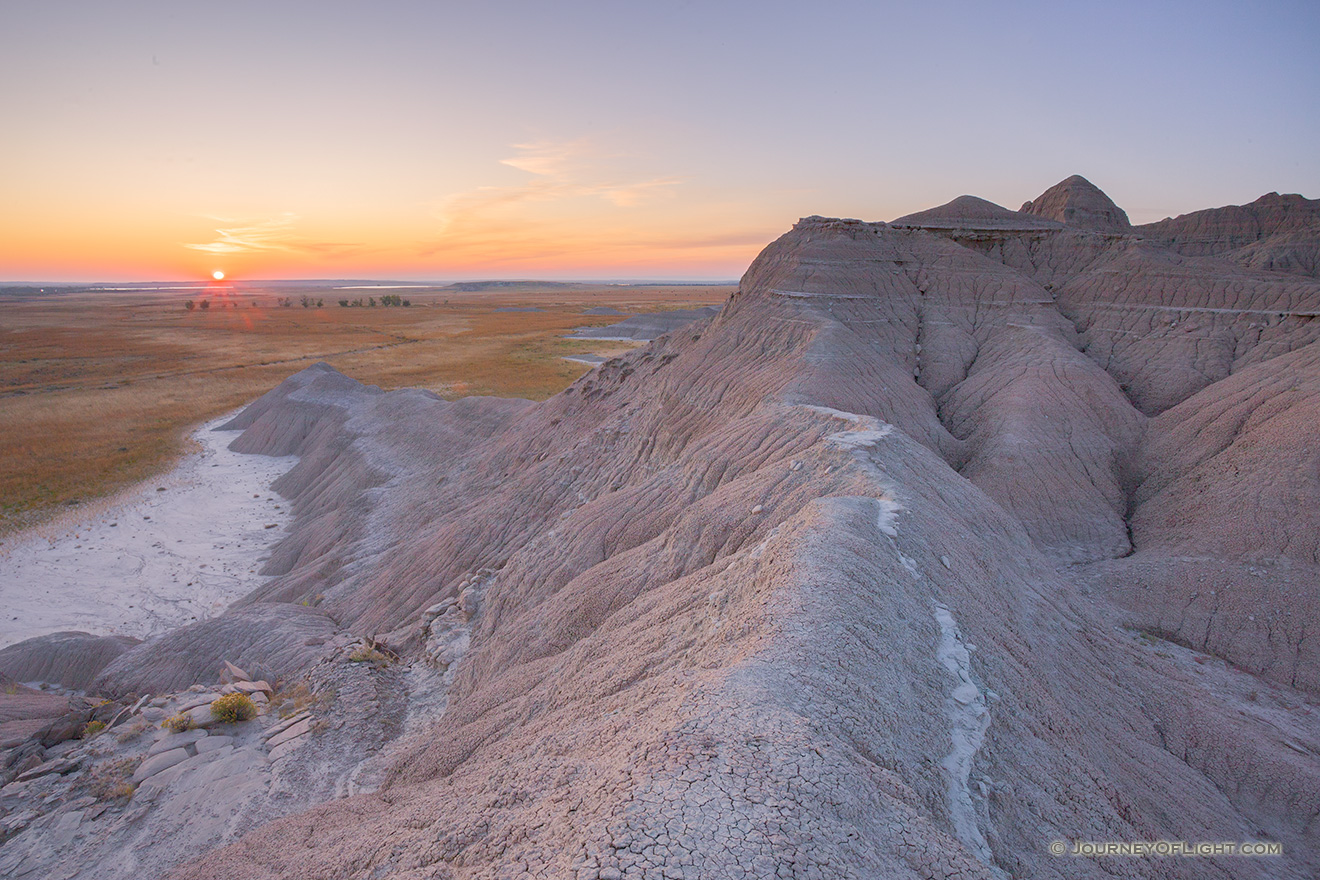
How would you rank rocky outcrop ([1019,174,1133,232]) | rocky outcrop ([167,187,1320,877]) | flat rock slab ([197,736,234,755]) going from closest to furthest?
rocky outcrop ([167,187,1320,877]), flat rock slab ([197,736,234,755]), rocky outcrop ([1019,174,1133,232])

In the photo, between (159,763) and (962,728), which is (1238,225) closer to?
(962,728)

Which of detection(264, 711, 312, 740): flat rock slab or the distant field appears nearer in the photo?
detection(264, 711, 312, 740): flat rock slab

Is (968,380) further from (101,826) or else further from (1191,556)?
(101,826)

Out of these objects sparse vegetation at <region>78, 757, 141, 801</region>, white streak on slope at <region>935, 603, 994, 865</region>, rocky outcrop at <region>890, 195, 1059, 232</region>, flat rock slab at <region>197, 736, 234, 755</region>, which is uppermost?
rocky outcrop at <region>890, 195, 1059, 232</region>

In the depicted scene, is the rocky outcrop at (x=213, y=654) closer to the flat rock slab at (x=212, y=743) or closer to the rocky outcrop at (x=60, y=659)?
the rocky outcrop at (x=60, y=659)

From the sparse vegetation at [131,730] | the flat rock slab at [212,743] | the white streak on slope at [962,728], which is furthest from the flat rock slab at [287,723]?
the white streak on slope at [962,728]

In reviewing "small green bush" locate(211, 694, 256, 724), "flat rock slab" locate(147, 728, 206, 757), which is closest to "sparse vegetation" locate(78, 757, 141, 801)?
"flat rock slab" locate(147, 728, 206, 757)

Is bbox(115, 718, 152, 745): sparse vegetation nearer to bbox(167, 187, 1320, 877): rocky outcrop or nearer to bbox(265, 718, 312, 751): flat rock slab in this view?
→ bbox(265, 718, 312, 751): flat rock slab
